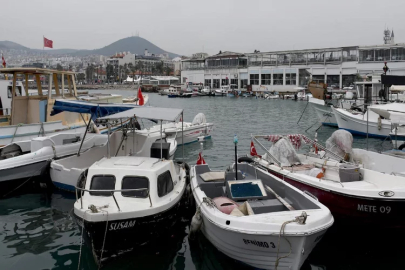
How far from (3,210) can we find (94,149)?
11.9 feet

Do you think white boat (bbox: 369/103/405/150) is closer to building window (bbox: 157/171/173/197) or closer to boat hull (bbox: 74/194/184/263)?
building window (bbox: 157/171/173/197)

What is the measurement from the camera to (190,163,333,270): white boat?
707cm

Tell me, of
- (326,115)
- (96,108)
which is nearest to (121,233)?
(96,108)

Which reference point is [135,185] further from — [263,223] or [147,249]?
[263,223]

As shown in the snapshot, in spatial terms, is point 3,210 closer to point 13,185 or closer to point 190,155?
point 13,185

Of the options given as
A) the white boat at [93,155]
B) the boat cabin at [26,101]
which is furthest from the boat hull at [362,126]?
the boat cabin at [26,101]

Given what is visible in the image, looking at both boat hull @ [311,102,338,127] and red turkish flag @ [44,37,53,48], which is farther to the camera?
boat hull @ [311,102,338,127]

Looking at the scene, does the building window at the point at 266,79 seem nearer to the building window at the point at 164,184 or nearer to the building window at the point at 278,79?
the building window at the point at 278,79

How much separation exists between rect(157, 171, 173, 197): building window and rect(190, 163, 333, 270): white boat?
703 millimetres

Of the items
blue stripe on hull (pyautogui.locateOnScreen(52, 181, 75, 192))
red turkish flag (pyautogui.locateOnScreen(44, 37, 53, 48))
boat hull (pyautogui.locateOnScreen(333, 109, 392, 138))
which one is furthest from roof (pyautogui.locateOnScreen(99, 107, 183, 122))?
boat hull (pyautogui.locateOnScreen(333, 109, 392, 138))

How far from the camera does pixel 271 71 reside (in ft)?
283

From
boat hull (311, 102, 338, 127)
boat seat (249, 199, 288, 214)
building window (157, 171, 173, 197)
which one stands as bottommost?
boat seat (249, 199, 288, 214)

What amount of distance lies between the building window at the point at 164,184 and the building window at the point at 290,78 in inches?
3034

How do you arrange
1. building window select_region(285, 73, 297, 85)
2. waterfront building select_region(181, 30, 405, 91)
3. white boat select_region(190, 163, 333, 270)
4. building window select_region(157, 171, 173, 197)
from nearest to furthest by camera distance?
white boat select_region(190, 163, 333, 270), building window select_region(157, 171, 173, 197), waterfront building select_region(181, 30, 405, 91), building window select_region(285, 73, 297, 85)
